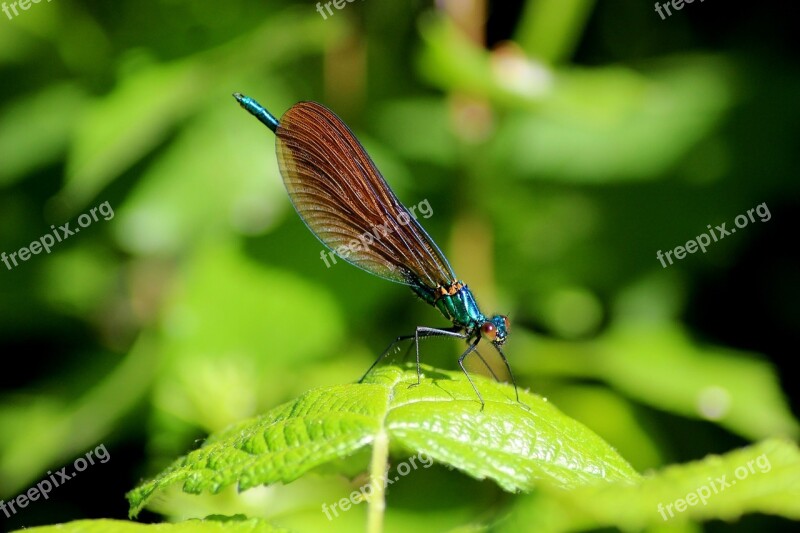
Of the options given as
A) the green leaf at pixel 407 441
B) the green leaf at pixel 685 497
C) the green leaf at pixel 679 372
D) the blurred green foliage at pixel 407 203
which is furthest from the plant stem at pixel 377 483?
the green leaf at pixel 679 372

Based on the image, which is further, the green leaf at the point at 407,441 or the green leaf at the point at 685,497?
the green leaf at the point at 407,441

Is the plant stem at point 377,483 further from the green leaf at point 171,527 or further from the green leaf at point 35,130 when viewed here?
the green leaf at point 35,130

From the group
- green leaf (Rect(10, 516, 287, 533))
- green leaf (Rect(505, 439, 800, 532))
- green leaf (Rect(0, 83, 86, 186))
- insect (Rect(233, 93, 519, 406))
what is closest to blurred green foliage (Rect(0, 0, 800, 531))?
green leaf (Rect(0, 83, 86, 186))

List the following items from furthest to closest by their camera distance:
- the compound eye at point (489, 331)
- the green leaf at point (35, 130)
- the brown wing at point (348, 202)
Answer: the green leaf at point (35, 130) → the compound eye at point (489, 331) → the brown wing at point (348, 202)

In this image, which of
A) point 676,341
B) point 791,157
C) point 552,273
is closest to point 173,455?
point 552,273

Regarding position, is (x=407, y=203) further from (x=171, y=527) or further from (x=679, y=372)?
(x=171, y=527)

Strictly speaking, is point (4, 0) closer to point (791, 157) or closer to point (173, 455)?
point (173, 455)

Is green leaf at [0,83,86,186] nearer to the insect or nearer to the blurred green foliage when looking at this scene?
the blurred green foliage
